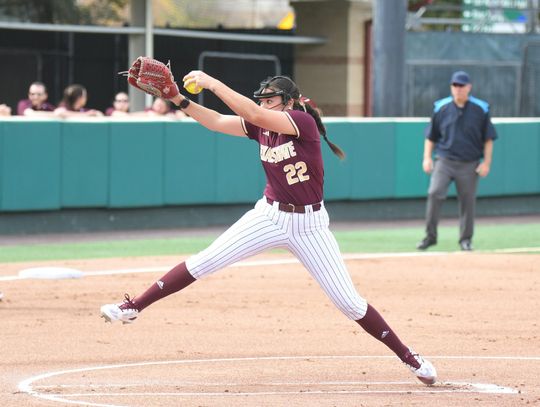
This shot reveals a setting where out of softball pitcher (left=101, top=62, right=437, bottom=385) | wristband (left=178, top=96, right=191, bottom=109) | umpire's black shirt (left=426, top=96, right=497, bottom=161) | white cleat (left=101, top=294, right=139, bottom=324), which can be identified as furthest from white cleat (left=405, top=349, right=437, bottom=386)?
umpire's black shirt (left=426, top=96, right=497, bottom=161)

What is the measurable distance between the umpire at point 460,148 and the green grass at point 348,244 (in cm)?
55

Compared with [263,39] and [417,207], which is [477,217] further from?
[263,39]

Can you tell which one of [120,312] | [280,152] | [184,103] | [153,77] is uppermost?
[153,77]

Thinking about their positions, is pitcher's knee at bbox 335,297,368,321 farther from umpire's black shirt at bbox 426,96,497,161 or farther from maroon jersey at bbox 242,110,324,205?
umpire's black shirt at bbox 426,96,497,161

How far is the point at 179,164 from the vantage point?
1612 cm

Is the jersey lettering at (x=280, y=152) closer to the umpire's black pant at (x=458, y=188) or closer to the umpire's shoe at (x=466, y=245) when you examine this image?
the umpire's black pant at (x=458, y=188)

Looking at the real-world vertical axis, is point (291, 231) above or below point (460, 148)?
below

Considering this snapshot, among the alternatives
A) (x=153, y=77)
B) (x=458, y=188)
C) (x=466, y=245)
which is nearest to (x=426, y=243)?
(x=466, y=245)

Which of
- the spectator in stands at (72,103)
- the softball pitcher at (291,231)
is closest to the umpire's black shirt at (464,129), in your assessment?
the spectator in stands at (72,103)

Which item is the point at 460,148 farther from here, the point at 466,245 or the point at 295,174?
the point at 295,174

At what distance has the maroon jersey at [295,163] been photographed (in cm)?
696

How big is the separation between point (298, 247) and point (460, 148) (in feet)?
23.8

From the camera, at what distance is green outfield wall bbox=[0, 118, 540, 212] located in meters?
15.1

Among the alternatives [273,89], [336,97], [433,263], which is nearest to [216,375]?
[273,89]
